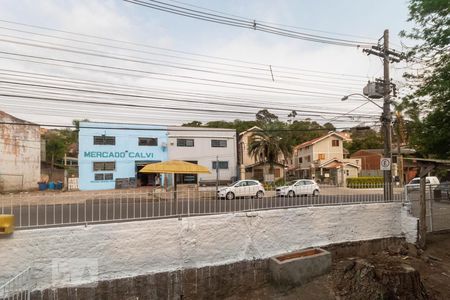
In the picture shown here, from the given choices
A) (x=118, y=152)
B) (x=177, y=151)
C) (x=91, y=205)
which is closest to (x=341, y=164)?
(x=177, y=151)

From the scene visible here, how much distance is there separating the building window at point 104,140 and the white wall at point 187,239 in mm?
25829

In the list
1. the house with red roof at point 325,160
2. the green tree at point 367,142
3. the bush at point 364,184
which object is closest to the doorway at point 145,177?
the bush at point 364,184

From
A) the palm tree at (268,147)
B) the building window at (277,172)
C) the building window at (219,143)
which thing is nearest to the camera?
the building window at (219,143)

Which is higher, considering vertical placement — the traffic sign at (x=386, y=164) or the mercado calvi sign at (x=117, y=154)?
the mercado calvi sign at (x=117, y=154)

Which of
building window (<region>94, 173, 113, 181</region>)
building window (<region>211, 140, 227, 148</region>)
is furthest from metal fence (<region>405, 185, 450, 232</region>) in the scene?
building window (<region>94, 173, 113, 181</region>)

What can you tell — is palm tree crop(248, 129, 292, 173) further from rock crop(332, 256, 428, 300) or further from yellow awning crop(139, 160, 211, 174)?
rock crop(332, 256, 428, 300)

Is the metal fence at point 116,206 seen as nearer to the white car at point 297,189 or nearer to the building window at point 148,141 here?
the white car at point 297,189

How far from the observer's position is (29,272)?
567cm

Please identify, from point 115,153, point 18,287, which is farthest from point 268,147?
point 18,287

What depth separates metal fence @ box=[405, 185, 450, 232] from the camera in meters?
10.6

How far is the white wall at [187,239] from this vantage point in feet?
19.1

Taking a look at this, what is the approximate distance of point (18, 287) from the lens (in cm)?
549

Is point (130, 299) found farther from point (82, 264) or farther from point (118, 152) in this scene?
point (118, 152)

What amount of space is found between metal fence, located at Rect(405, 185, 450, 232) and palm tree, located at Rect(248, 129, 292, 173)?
2397cm
